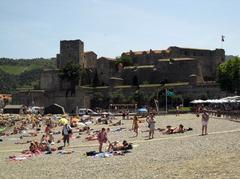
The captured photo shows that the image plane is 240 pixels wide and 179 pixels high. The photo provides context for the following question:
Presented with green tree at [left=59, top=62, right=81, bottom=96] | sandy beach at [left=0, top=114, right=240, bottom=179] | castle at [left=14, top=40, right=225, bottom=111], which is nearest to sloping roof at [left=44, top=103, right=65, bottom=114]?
castle at [left=14, top=40, right=225, bottom=111]

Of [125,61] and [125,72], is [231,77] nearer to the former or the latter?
[125,72]

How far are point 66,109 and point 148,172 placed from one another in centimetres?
7641

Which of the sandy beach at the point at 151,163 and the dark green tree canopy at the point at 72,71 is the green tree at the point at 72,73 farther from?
the sandy beach at the point at 151,163

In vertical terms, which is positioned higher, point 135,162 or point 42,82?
point 42,82

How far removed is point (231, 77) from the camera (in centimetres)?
6906

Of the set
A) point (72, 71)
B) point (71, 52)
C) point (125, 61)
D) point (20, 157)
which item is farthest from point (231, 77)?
point (20, 157)

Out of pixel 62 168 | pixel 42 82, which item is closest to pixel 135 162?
pixel 62 168

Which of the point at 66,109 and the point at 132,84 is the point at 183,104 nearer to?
the point at 132,84

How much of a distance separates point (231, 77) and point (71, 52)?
127 feet

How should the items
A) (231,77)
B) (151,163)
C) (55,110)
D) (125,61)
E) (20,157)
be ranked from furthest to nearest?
(125,61), (55,110), (231,77), (20,157), (151,163)

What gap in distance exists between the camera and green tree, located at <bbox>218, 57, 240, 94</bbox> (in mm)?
68688

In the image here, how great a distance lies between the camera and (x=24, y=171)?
19094 mm

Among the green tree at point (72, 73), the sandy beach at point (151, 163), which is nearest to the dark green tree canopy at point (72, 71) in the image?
the green tree at point (72, 73)

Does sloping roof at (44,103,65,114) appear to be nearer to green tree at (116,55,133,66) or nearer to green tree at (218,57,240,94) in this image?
green tree at (116,55,133,66)
